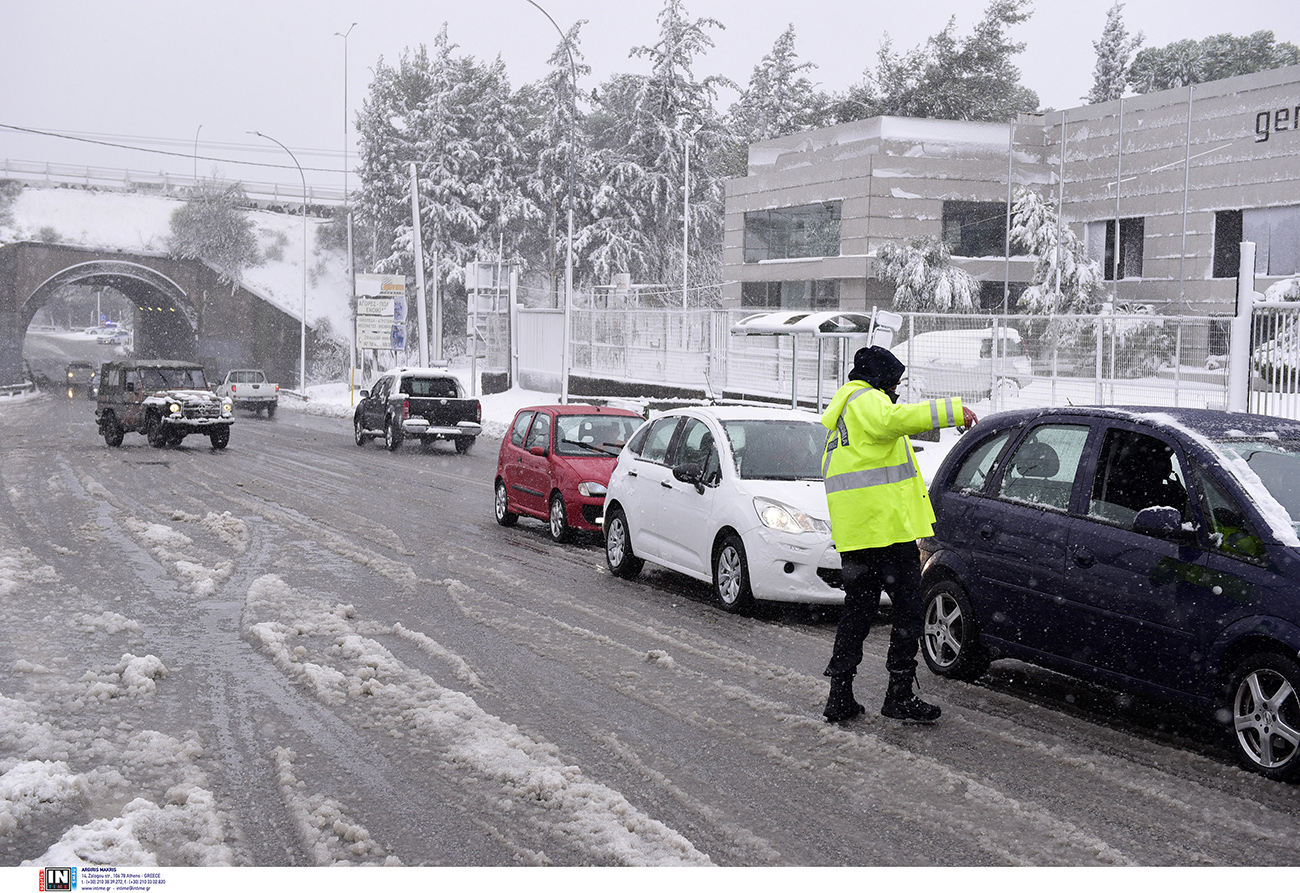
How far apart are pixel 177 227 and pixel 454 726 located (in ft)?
268

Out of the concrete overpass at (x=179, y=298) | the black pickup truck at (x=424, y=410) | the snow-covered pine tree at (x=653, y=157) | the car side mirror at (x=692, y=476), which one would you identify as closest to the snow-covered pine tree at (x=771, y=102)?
the snow-covered pine tree at (x=653, y=157)

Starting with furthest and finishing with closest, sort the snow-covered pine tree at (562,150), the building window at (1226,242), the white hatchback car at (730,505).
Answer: the building window at (1226,242), the snow-covered pine tree at (562,150), the white hatchback car at (730,505)

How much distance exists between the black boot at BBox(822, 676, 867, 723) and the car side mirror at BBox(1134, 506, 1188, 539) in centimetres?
153

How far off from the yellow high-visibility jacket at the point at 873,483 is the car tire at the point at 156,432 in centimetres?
2194

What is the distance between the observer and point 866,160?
41.4 m

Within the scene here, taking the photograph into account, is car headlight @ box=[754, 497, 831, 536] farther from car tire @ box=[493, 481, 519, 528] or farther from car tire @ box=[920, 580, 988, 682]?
car tire @ box=[493, 481, 519, 528]

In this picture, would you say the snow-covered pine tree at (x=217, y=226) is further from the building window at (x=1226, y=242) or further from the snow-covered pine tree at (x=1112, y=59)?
the building window at (x=1226, y=242)

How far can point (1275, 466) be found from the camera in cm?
629

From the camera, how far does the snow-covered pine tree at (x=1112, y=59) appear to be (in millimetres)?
44612

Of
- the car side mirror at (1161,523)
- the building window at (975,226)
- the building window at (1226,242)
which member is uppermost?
the building window at (975,226)

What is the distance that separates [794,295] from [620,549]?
34.3 metres

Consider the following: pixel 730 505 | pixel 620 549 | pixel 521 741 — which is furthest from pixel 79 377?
pixel 521 741

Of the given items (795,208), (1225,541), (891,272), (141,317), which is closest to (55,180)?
(141,317)

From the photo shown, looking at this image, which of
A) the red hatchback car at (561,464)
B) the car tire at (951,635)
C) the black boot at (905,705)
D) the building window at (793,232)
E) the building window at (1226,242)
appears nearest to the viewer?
the black boot at (905,705)
